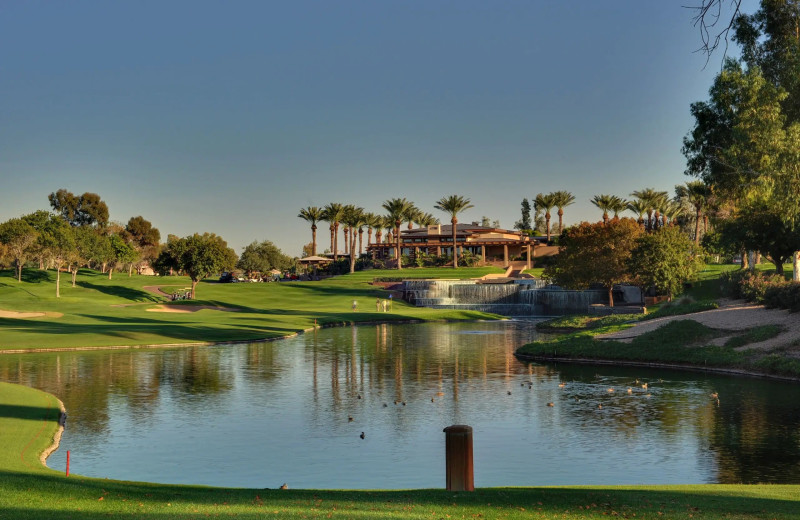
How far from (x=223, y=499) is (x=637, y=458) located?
13382 mm

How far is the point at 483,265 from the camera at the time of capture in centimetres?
13750

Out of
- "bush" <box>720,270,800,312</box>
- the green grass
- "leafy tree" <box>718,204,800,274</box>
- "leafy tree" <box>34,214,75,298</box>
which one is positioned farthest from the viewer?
"leafy tree" <box>34,214,75,298</box>

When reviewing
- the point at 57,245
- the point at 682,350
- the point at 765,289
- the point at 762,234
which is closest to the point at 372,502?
the point at 682,350

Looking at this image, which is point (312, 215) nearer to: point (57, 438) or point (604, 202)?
point (604, 202)

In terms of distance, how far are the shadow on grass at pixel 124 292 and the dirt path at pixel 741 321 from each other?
6506 cm

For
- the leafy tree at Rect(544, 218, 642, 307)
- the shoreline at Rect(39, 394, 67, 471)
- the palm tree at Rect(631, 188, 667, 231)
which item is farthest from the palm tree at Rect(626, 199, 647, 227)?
the shoreline at Rect(39, 394, 67, 471)

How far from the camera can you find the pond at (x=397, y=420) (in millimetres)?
22062

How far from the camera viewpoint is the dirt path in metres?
42.4

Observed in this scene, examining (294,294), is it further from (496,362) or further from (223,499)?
(223,499)

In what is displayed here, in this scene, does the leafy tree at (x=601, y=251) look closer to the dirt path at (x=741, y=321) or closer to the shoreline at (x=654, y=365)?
the dirt path at (x=741, y=321)

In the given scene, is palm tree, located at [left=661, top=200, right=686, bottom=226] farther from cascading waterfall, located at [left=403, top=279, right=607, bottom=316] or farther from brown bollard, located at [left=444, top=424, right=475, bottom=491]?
brown bollard, located at [left=444, top=424, right=475, bottom=491]

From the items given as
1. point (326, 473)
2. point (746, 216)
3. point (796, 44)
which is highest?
point (796, 44)

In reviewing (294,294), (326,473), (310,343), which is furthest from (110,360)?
(294,294)

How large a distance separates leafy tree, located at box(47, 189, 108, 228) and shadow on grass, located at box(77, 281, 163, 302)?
226 ft
